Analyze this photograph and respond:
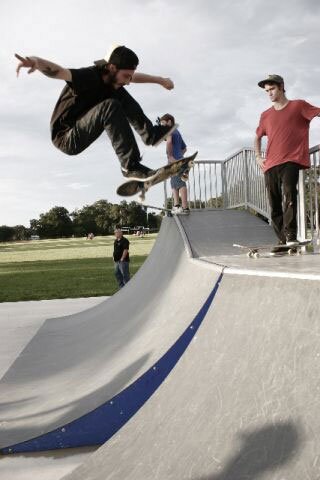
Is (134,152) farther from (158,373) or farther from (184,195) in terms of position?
(184,195)

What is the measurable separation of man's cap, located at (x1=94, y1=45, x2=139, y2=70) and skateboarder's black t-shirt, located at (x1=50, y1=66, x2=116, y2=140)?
107 millimetres

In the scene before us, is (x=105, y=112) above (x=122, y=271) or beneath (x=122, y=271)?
above

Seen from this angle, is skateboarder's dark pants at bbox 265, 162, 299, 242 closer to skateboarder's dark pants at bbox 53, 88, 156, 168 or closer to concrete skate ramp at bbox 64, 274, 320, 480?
skateboarder's dark pants at bbox 53, 88, 156, 168

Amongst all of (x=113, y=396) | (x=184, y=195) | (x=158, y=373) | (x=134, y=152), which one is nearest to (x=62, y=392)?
(x=113, y=396)

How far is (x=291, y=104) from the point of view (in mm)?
5152

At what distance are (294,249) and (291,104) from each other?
4.77 ft

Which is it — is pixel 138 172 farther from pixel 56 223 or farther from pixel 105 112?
pixel 56 223

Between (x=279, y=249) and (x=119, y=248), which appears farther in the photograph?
(x=119, y=248)

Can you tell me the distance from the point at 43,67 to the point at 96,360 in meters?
2.41

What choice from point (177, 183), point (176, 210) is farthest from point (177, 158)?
point (176, 210)

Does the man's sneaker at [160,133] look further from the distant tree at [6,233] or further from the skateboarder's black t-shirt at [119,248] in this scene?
the distant tree at [6,233]

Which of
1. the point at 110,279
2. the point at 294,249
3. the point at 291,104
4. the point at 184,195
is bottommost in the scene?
the point at 110,279

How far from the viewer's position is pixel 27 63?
3613 millimetres

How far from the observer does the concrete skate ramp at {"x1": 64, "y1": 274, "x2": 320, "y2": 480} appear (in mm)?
2250
